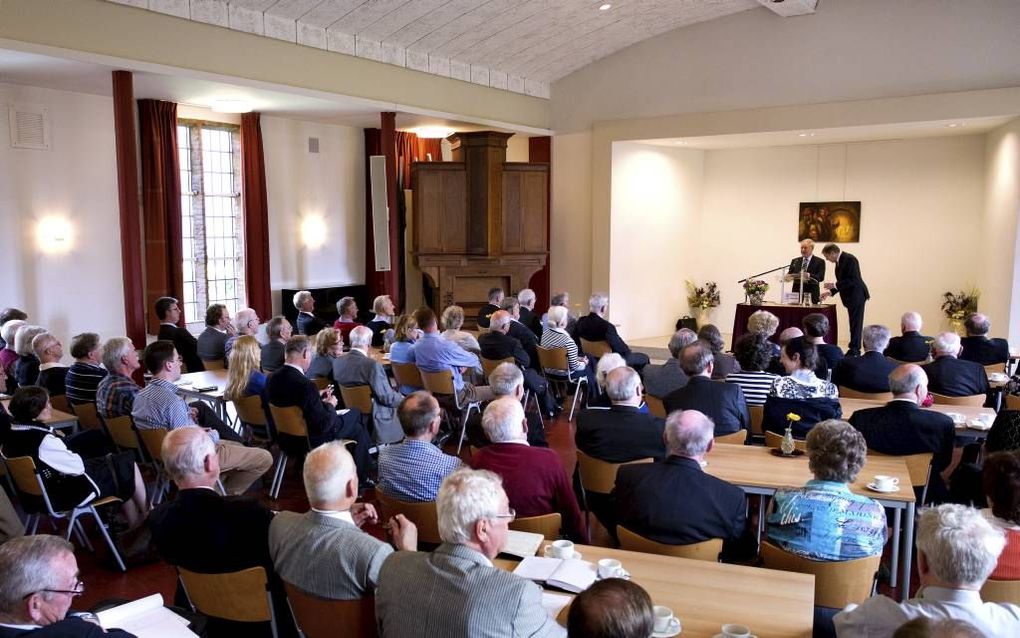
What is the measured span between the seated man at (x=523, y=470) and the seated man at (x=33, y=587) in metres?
1.70

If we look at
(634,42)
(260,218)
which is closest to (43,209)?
(260,218)

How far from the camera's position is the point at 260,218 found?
37.2 feet

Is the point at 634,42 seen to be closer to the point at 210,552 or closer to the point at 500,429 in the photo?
the point at 500,429

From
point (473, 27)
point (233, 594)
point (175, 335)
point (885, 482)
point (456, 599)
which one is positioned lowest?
point (233, 594)

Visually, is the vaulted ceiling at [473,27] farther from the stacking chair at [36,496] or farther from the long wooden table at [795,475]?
the long wooden table at [795,475]

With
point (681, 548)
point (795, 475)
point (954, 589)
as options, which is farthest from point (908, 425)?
point (954, 589)

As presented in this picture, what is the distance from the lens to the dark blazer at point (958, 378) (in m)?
5.78

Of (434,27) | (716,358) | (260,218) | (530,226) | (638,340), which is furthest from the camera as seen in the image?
(638,340)

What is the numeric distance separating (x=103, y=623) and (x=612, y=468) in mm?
2457

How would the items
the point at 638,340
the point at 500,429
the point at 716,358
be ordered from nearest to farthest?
the point at 500,429, the point at 716,358, the point at 638,340

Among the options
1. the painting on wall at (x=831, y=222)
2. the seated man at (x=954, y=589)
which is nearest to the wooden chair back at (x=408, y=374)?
the seated man at (x=954, y=589)

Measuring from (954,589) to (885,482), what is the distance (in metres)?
1.61

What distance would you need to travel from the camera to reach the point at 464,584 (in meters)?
2.31

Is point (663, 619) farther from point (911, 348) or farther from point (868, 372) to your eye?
point (911, 348)
